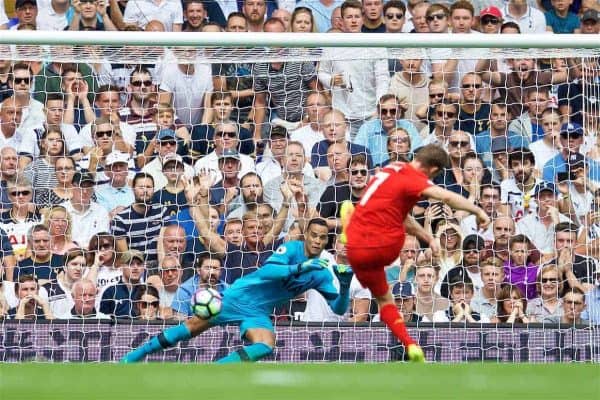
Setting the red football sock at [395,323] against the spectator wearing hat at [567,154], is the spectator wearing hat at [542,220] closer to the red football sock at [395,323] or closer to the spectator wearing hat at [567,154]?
the spectator wearing hat at [567,154]

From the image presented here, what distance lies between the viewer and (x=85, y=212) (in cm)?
805

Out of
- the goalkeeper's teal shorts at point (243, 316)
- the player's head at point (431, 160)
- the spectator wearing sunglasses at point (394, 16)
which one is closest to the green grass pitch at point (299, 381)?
the player's head at point (431, 160)

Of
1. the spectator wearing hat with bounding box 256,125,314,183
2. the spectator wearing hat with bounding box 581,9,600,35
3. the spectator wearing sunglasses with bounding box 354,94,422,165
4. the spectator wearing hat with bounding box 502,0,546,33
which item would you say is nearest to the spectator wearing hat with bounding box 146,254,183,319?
the spectator wearing hat with bounding box 256,125,314,183

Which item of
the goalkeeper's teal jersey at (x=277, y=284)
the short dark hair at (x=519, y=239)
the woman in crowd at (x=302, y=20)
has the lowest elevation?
the goalkeeper's teal jersey at (x=277, y=284)

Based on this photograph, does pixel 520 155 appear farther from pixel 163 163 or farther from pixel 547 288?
pixel 163 163

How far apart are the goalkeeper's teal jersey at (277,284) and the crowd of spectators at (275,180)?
2.64 ft

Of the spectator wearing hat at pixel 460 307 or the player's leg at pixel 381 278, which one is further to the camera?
the spectator wearing hat at pixel 460 307

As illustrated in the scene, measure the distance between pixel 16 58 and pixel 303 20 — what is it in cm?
210

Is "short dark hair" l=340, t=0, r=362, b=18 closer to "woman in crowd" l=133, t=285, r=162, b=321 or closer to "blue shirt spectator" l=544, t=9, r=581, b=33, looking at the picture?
"blue shirt spectator" l=544, t=9, r=581, b=33

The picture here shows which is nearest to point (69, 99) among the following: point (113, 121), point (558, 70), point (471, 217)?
point (113, 121)

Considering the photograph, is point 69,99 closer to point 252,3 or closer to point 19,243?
point 19,243

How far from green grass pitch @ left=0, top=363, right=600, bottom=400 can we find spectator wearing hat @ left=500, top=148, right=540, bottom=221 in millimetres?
3301

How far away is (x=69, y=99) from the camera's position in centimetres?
821

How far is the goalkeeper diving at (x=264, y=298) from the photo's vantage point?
7105 millimetres
